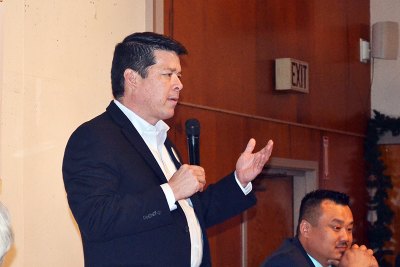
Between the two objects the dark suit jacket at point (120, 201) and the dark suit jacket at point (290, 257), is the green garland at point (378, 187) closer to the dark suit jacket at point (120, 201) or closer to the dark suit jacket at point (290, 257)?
the dark suit jacket at point (290, 257)

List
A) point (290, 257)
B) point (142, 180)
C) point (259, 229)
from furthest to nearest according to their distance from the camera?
point (259, 229)
point (290, 257)
point (142, 180)

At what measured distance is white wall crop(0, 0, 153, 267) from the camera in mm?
3281

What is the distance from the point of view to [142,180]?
8.09ft

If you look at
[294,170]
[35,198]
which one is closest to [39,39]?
[35,198]

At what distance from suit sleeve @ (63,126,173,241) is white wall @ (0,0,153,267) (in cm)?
92

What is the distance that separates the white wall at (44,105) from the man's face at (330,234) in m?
1.18

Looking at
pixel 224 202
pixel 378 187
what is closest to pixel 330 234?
pixel 224 202

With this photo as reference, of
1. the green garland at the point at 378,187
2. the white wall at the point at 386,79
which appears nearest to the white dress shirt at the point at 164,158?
the green garland at the point at 378,187

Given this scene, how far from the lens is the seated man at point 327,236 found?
11.9ft

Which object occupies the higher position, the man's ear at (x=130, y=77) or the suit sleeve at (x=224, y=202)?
the man's ear at (x=130, y=77)

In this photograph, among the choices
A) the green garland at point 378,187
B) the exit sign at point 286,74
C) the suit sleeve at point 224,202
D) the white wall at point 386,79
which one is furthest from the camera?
the white wall at point 386,79

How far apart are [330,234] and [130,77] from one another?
5.36 feet

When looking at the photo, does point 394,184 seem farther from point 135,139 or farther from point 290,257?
point 135,139

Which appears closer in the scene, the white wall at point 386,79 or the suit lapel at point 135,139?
the suit lapel at point 135,139
